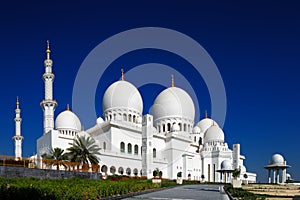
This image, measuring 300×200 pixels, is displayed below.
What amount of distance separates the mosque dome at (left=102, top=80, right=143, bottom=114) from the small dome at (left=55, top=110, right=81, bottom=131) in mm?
5576

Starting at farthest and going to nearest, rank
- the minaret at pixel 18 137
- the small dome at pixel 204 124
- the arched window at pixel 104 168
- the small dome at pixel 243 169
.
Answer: the small dome at pixel 204 124 → the small dome at pixel 243 169 → the minaret at pixel 18 137 → the arched window at pixel 104 168

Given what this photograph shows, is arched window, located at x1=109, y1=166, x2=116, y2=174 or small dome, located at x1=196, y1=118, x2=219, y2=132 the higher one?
small dome, located at x1=196, y1=118, x2=219, y2=132

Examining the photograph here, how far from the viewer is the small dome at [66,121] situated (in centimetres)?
4825

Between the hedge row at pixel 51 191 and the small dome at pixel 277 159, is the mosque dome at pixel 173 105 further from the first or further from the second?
the hedge row at pixel 51 191

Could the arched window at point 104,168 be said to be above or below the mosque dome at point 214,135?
below

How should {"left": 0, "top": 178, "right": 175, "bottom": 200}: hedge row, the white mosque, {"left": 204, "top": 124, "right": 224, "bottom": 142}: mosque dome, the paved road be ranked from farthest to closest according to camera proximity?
{"left": 204, "top": 124, "right": 224, "bottom": 142}: mosque dome, the white mosque, the paved road, {"left": 0, "top": 178, "right": 175, "bottom": 200}: hedge row

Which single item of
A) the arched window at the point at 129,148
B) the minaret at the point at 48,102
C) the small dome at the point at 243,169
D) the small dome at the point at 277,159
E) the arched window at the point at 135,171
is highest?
the minaret at the point at 48,102

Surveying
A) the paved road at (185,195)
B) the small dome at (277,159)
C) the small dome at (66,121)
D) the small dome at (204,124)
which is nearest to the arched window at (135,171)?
the small dome at (66,121)

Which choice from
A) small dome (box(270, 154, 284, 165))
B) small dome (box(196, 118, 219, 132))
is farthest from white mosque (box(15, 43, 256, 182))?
small dome (box(270, 154, 284, 165))

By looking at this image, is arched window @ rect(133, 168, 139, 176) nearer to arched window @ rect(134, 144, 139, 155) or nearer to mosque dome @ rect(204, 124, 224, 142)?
arched window @ rect(134, 144, 139, 155)

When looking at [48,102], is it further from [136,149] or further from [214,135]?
[214,135]

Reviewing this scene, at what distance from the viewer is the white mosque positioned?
4222 cm

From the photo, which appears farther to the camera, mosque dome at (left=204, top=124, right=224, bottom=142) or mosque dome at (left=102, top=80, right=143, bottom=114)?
mosque dome at (left=204, top=124, right=224, bottom=142)

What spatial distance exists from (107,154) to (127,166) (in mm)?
4084
